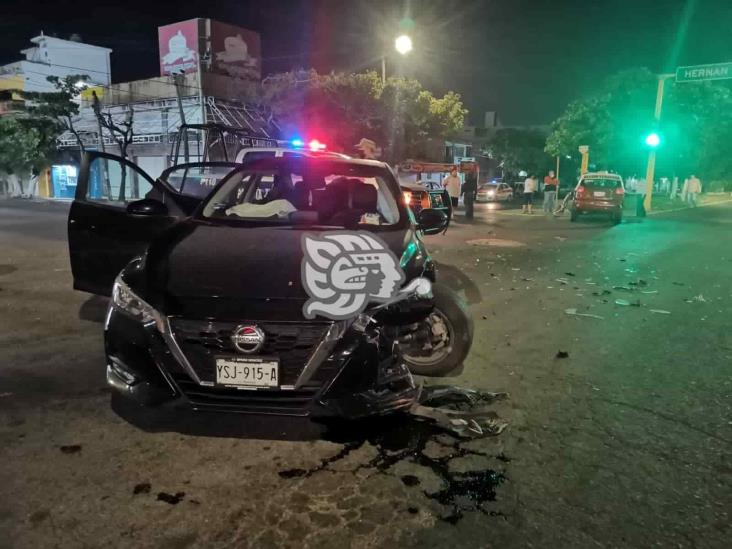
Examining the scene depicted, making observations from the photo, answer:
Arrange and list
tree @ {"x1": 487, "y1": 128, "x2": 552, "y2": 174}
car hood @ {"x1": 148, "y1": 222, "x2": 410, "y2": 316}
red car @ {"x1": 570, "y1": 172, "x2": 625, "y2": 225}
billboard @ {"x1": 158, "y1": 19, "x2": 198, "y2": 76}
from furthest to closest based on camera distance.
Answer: tree @ {"x1": 487, "y1": 128, "x2": 552, "y2": 174}
billboard @ {"x1": 158, "y1": 19, "x2": 198, "y2": 76}
red car @ {"x1": 570, "y1": 172, "x2": 625, "y2": 225}
car hood @ {"x1": 148, "y1": 222, "x2": 410, "y2": 316}

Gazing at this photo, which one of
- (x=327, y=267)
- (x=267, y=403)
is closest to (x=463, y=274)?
(x=327, y=267)

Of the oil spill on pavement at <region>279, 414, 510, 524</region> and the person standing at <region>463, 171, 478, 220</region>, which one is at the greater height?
the person standing at <region>463, 171, 478, 220</region>

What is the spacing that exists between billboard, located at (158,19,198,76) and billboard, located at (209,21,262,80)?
4.60 feet

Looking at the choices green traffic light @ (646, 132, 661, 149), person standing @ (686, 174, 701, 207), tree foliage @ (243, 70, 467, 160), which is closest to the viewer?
green traffic light @ (646, 132, 661, 149)

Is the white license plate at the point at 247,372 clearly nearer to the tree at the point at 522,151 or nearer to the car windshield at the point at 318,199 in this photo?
the car windshield at the point at 318,199

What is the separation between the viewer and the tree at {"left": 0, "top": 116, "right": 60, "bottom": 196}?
120ft

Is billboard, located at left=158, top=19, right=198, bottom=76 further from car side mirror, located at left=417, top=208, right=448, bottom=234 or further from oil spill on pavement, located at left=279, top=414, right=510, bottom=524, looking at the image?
oil spill on pavement, located at left=279, top=414, right=510, bottom=524

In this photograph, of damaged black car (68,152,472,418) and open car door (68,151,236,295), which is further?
open car door (68,151,236,295)

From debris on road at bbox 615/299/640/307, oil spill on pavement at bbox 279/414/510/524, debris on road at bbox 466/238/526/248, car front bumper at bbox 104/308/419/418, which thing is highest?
car front bumper at bbox 104/308/419/418

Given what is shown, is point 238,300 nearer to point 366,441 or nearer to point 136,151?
point 366,441

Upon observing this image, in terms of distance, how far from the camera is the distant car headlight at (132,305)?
10.4 feet

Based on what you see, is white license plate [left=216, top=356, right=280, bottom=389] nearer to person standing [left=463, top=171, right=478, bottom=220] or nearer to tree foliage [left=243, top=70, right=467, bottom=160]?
person standing [left=463, top=171, right=478, bottom=220]

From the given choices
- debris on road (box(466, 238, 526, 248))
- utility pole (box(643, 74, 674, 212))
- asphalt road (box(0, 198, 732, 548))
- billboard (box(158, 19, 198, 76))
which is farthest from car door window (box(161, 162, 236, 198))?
billboard (box(158, 19, 198, 76))

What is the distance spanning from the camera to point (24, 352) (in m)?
5.12
